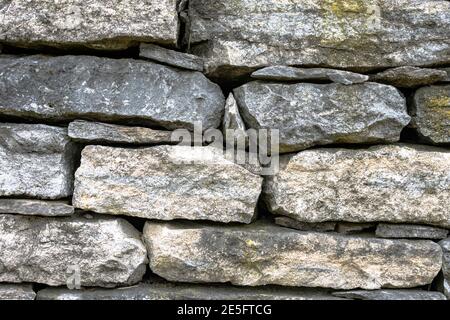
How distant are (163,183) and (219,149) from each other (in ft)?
0.96

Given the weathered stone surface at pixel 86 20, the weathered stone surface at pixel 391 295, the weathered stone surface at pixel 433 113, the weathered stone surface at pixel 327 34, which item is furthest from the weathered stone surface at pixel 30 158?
the weathered stone surface at pixel 433 113

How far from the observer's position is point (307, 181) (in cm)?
197

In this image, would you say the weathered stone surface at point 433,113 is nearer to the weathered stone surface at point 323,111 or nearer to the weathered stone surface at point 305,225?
the weathered stone surface at point 323,111

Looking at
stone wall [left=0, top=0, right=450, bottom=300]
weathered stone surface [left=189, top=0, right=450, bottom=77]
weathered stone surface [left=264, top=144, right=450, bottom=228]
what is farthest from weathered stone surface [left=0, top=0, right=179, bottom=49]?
weathered stone surface [left=264, top=144, right=450, bottom=228]

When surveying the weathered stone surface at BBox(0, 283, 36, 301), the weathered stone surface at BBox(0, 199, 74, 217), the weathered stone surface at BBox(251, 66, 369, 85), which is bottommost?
the weathered stone surface at BBox(0, 283, 36, 301)

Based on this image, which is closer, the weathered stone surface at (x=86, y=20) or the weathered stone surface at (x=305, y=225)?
the weathered stone surface at (x=86, y=20)

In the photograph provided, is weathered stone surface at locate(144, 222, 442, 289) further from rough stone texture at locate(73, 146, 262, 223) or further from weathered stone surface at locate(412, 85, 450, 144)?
weathered stone surface at locate(412, 85, 450, 144)

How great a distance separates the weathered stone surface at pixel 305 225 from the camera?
2.02m

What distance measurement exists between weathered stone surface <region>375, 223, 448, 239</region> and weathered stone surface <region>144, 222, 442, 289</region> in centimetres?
3

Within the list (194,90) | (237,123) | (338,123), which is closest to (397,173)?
(338,123)

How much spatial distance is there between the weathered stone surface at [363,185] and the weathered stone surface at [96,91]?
51cm

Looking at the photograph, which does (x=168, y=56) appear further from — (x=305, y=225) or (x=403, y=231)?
(x=403, y=231)

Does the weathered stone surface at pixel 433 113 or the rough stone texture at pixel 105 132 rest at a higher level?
the weathered stone surface at pixel 433 113

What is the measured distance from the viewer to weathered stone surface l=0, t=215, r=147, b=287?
1.92 m
